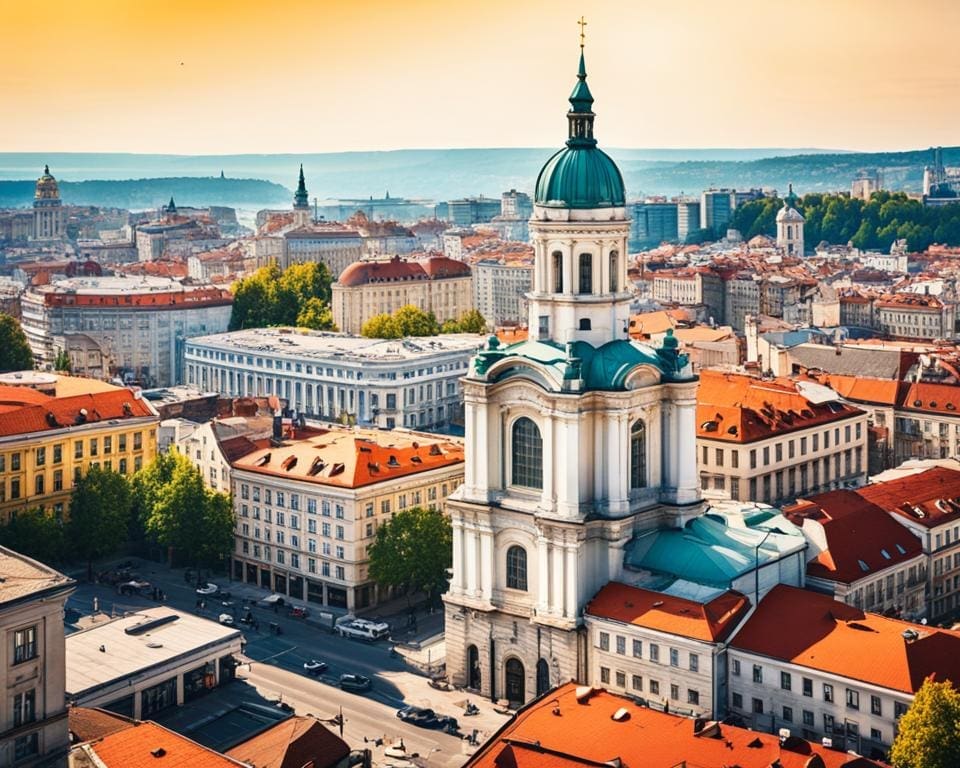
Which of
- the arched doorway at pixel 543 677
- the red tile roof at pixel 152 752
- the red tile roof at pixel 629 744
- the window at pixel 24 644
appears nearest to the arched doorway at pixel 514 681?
the arched doorway at pixel 543 677

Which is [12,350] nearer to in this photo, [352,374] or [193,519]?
[352,374]

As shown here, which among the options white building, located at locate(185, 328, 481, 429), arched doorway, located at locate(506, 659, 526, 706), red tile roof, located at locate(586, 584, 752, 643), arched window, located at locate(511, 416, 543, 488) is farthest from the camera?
white building, located at locate(185, 328, 481, 429)

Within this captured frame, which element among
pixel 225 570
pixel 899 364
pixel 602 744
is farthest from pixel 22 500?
pixel 899 364

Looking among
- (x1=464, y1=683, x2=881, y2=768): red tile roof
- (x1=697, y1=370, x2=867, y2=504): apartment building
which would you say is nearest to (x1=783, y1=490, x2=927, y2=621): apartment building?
(x1=697, y1=370, x2=867, y2=504): apartment building

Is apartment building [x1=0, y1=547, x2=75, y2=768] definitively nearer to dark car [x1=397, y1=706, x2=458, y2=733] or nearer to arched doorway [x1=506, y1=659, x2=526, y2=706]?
dark car [x1=397, y1=706, x2=458, y2=733]

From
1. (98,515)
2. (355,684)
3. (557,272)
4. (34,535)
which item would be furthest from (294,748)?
(98,515)

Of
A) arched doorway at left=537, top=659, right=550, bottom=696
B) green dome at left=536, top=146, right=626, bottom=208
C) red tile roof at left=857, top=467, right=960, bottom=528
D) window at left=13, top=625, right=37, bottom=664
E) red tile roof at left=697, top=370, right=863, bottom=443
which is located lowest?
arched doorway at left=537, top=659, right=550, bottom=696

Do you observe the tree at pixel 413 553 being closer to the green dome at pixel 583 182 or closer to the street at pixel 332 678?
the street at pixel 332 678
